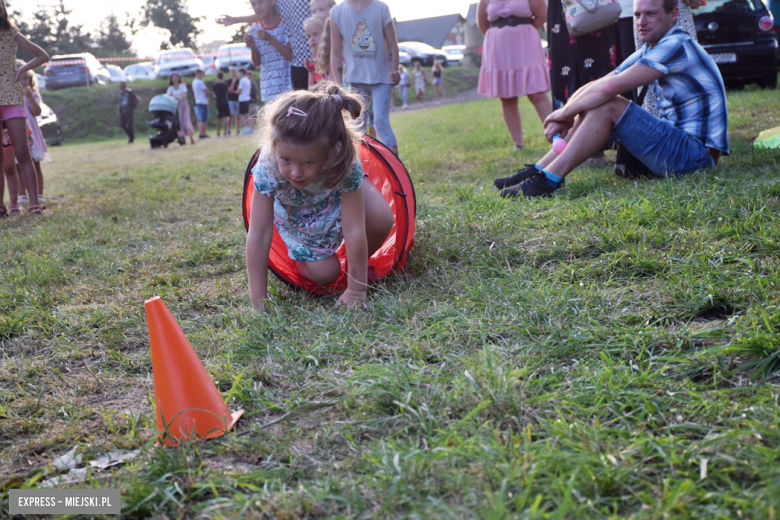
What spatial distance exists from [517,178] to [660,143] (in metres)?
0.86

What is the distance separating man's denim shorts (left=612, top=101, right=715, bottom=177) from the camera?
11.4 ft

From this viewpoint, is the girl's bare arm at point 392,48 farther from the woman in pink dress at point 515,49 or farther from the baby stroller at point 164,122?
the baby stroller at point 164,122

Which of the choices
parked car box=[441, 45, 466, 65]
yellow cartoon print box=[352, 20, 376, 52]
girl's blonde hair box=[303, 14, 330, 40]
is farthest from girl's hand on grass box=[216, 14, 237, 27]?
parked car box=[441, 45, 466, 65]

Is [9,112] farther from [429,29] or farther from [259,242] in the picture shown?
[429,29]

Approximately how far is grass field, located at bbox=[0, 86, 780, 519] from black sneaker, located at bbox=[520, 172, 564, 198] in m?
0.13

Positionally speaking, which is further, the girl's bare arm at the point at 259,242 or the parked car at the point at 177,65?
the parked car at the point at 177,65

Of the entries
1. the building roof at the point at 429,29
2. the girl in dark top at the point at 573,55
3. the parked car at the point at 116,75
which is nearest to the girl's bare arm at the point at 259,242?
the girl in dark top at the point at 573,55

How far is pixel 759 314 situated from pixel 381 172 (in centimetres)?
199

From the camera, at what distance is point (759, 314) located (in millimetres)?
1773

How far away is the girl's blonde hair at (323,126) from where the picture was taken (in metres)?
2.07

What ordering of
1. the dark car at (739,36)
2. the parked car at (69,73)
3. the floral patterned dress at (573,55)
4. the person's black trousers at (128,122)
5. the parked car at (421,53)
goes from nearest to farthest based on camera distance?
the floral patterned dress at (573,55)
the dark car at (739,36)
the person's black trousers at (128,122)
the parked car at (69,73)
the parked car at (421,53)

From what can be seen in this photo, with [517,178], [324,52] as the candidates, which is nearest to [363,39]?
[324,52]

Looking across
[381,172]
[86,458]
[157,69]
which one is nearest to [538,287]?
[381,172]

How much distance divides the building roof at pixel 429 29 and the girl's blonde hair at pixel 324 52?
2154 inches
